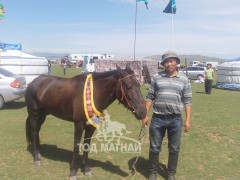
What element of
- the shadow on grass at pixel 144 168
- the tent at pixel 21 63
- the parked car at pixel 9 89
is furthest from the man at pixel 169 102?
the tent at pixel 21 63

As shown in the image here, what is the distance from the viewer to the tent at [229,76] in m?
25.5

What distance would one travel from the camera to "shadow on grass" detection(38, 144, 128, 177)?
5938 mm

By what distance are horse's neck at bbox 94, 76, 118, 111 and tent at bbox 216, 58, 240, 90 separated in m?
22.4

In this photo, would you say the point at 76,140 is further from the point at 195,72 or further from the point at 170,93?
the point at 195,72

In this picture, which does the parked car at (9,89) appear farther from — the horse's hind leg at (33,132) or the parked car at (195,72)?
the parked car at (195,72)

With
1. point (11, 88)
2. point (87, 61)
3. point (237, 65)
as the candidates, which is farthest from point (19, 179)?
point (87, 61)

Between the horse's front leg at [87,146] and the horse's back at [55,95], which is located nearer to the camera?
the horse's back at [55,95]

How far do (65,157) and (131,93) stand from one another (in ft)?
8.52

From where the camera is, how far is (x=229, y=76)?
26.0 metres

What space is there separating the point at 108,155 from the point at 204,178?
2.13 meters

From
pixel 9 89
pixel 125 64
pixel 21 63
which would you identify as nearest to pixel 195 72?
pixel 125 64

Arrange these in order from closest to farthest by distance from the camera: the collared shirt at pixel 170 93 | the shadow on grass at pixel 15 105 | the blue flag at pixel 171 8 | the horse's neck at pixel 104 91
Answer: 1. the collared shirt at pixel 170 93
2. the horse's neck at pixel 104 91
3. the shadow on grass at pixel 15 105
4. the blue flag at pixel 171 8

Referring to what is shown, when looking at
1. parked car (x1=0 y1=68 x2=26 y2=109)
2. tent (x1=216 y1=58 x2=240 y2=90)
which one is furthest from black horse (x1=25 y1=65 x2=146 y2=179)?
tent (x1=216 y1=58 x2=240 y2=90)

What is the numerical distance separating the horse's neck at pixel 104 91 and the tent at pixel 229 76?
880 inches
